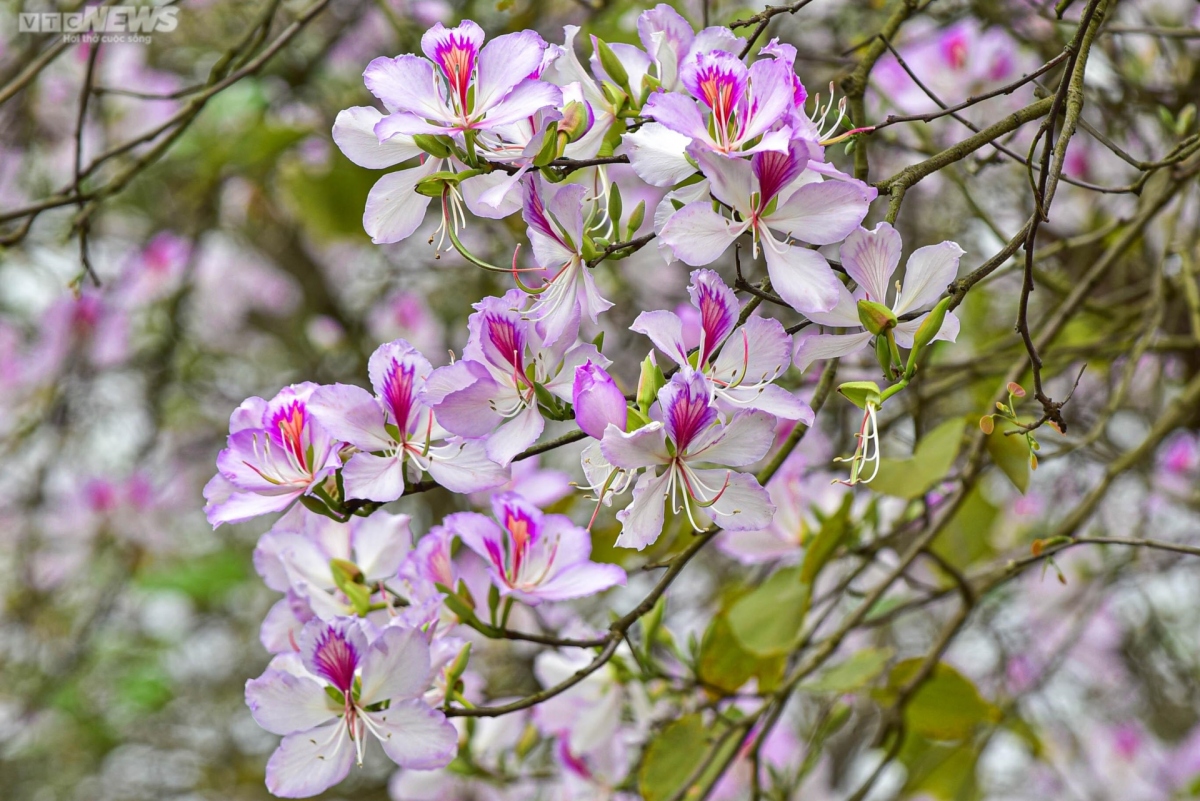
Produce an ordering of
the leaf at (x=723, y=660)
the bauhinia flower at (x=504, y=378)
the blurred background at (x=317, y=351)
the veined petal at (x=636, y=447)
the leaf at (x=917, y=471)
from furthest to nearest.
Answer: the blurred background at (x=317, y=351) < the leaf at (x=723, y=660) < the leaf at (x=917, y=471) < the bauhinia flower at (x=504, y=378) < the veined petal at (x=636, y=447)

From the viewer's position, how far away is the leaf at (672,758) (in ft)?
4.66

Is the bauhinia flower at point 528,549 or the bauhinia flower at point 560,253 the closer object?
the bauhinia flower at point 560,253

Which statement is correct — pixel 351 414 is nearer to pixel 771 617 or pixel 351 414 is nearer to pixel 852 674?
pixel 771 617

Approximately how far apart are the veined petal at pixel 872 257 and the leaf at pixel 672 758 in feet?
2.48

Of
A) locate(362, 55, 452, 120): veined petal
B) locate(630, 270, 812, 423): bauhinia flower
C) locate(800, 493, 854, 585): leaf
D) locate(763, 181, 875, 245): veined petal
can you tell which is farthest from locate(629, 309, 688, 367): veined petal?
locate(800, 493, 854, 585): leaf

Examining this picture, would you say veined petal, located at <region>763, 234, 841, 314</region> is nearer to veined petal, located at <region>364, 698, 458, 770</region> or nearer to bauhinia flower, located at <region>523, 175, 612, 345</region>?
bauhinia flower, located at <region>523, 175, 612, 345</region>

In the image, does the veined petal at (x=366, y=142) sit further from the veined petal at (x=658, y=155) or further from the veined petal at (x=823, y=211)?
the veined petal at (x=823, y=211)

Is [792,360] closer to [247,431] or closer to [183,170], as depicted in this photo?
[247,431]

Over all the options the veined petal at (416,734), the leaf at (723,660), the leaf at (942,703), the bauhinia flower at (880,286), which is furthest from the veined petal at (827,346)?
the leaf at (942,703)

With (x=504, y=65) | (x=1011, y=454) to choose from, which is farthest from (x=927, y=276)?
(x=1011, y=454)

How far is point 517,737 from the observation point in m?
1.65

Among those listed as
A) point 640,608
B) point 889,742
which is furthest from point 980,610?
point 640,608

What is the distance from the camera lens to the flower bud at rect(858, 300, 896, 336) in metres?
0.84

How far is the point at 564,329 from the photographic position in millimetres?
908
